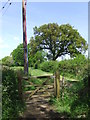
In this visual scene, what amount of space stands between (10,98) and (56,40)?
33.7 m

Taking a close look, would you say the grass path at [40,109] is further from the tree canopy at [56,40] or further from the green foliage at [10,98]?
the tree canopy at [56,40]

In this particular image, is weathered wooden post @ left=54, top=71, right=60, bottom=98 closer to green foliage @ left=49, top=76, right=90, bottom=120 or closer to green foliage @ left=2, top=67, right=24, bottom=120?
green foliage @ left=49, top=76, right=90, bottom=120

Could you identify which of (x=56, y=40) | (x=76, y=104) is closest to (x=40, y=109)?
(x=76, y=104)

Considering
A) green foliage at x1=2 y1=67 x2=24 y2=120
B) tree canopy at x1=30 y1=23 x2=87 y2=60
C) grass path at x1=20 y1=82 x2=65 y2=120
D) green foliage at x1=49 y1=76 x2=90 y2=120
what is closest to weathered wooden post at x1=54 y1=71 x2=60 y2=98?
green foliage at x1=49 y1=76 x2=90 y2=120

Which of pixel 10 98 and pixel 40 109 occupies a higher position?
pixel 10 98

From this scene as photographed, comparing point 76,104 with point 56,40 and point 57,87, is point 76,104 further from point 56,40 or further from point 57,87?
point 56,40

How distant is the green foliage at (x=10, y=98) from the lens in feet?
15.7

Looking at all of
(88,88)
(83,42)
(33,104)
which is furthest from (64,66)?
(83,42)

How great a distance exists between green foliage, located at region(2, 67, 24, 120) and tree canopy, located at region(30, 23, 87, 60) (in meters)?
32.7

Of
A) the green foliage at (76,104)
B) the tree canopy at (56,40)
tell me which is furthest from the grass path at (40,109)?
the tree canopy at (56,40)

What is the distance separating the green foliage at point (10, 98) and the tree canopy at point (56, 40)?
32.7m

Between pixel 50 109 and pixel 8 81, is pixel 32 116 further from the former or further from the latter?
pixel 8 81

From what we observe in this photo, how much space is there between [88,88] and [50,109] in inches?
117

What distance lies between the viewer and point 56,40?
38.2 m
